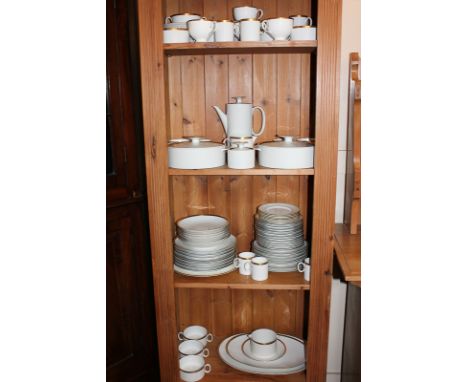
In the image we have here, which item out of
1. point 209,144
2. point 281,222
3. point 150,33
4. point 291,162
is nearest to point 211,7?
point 150,33

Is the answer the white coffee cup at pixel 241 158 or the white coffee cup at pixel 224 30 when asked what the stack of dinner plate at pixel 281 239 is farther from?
the white coffee cup at pixel 224 30

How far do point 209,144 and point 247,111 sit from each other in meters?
0.17

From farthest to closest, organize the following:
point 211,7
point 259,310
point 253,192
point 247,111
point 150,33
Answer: point 259,310 → point 253,192 → point 211,7 → point 247,111 → point 150,33

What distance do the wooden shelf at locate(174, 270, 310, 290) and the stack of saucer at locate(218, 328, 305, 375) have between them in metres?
0.33

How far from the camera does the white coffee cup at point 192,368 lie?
1.55m

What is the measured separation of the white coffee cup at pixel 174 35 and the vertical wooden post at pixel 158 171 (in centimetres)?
3

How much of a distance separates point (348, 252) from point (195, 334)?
718 mm

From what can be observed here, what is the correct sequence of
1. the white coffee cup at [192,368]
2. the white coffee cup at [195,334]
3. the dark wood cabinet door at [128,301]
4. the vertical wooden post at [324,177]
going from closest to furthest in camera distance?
the vertical wooden post at [324,177] < the white coffee cup at [192,368] < the white coffee cup at [195,334] < the dark wood cabinet door at [128,301]

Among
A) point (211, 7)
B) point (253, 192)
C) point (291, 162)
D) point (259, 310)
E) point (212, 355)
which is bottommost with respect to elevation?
point (212, 355)

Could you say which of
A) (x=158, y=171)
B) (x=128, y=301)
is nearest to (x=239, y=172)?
(x=158, y=171)

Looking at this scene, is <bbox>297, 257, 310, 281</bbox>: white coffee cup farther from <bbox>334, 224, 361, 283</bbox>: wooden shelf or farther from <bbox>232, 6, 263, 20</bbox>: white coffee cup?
<bbox>232, 6, 263, 20</bbox>: white coffee cup

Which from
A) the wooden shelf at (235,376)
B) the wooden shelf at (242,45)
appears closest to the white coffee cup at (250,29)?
the wooden shelf at (242,45)
